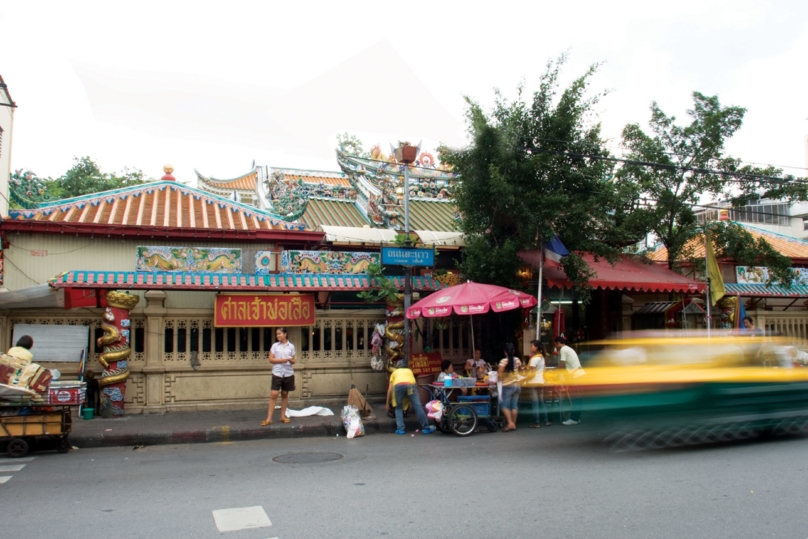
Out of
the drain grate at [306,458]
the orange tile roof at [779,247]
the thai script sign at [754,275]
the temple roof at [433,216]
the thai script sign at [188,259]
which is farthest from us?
the orange tile roof at [779,247]

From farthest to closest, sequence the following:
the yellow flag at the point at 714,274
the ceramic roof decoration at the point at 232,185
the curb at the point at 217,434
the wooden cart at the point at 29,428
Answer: the ceramic roof decoration at the point at 232,185
the yellow flag at the point at 714,274
the curb at the point at 217,434
the wooden cart at the point at 29,428

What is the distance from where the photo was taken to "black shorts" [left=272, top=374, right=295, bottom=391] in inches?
451

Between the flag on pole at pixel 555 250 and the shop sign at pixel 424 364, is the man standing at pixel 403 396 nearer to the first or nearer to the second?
the shop sign at pixel 424 364

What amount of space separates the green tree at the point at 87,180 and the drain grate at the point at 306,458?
29.3 m

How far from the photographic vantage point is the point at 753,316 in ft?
57.4

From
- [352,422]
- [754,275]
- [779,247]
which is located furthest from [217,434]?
[779,247]

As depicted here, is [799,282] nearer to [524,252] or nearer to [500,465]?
[524,252]

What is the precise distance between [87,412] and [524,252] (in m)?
9.13

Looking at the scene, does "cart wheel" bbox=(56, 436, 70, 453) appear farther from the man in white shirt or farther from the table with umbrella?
the man in white shirt

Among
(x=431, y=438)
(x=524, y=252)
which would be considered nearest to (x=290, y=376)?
(x=431, y=438)

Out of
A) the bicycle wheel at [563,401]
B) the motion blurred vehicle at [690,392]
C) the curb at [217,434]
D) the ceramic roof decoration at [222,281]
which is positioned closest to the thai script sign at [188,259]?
the ceramic roof decoration at [222,281]

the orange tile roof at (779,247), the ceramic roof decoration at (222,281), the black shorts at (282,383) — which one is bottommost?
the black shorts at (282,383)

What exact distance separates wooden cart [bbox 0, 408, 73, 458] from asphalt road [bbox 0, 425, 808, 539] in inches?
14.0

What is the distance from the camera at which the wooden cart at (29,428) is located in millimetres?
8906
